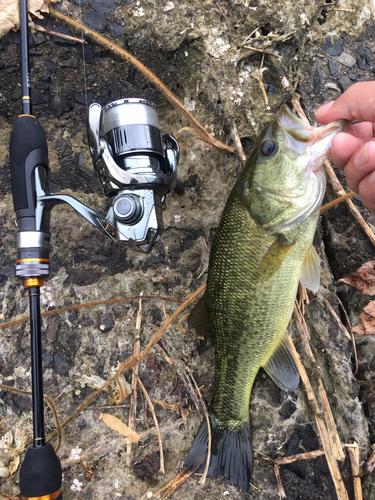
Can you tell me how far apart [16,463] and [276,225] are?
2122 mm

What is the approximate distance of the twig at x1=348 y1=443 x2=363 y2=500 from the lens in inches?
85.3

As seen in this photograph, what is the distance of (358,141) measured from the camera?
1.73 metres

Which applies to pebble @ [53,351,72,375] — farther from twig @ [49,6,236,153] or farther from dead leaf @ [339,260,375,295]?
dead leaf @ [339,260,375,295]

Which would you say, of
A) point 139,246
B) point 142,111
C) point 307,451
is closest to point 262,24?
point 142,111

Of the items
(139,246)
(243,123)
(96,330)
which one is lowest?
(96,330)

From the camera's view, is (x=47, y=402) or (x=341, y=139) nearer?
(x=341, y=139)

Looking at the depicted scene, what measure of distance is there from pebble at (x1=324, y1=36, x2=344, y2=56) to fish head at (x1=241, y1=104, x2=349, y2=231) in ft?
3.91

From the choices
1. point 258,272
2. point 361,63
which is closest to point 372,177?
point 258,272

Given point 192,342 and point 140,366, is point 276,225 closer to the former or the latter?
point 192,342

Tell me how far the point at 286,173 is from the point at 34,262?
54.6 inches

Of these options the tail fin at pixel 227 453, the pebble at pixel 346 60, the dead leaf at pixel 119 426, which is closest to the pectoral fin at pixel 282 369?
the tail fin at pixel 227 453

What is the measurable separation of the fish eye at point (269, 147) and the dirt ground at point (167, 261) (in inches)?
21.0

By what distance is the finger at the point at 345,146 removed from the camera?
1.71m

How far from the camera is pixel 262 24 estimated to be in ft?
8.24
